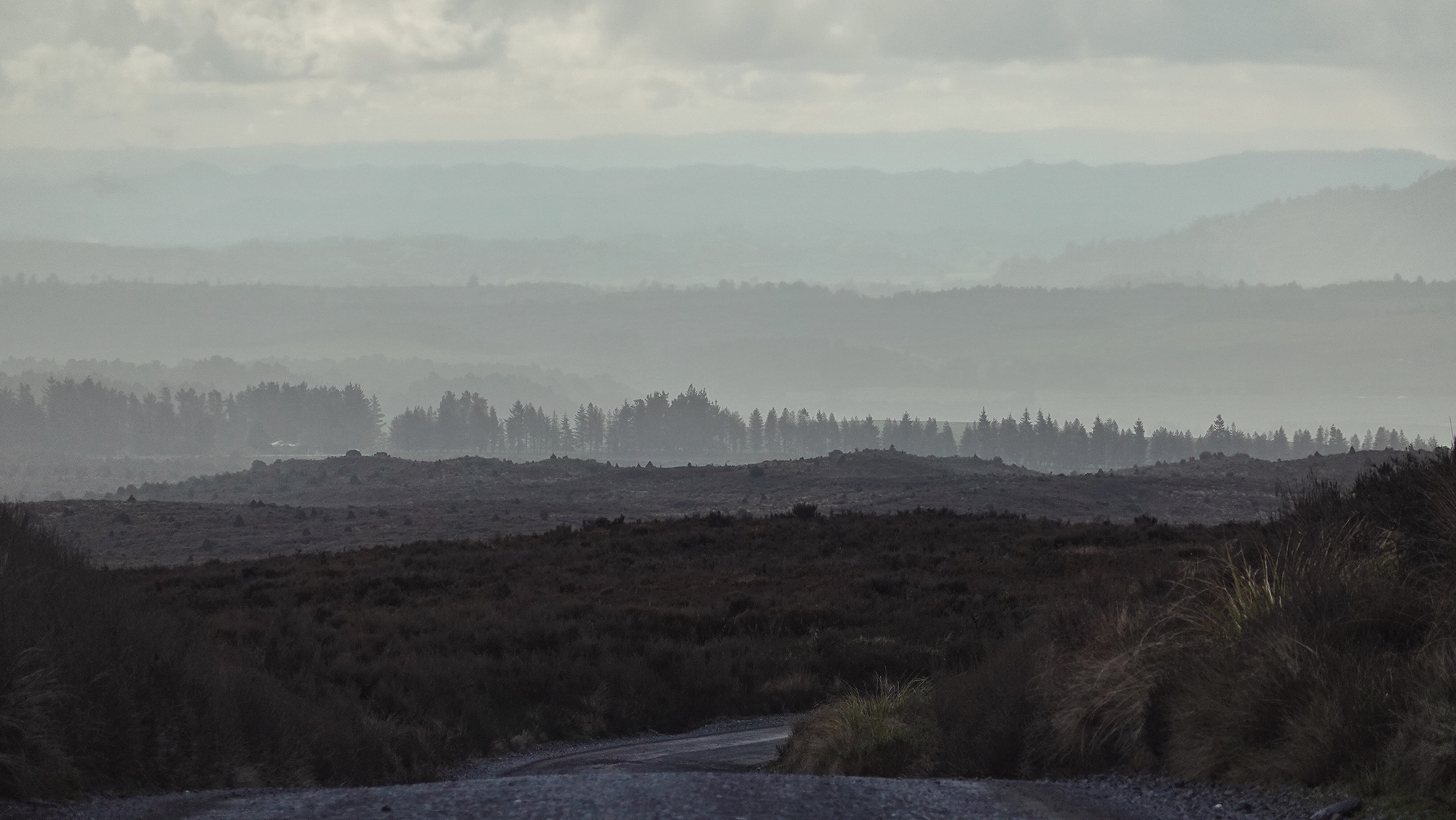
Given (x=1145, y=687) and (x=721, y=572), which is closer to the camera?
(x=1145, y=687)

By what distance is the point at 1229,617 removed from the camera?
12.7m

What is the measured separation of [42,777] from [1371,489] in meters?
13.2

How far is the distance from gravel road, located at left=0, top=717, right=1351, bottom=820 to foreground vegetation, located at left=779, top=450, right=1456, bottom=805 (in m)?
0.53

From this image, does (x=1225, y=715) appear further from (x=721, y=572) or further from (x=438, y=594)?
(x=721, y=572)

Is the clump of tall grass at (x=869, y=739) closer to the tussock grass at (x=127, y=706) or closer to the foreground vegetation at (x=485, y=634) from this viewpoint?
the foreground vegetation at (x=485, y=634)

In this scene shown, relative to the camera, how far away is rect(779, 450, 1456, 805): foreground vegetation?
33.1ft

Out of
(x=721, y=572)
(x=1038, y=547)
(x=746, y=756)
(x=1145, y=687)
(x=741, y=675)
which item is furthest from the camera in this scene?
(x=1038, y=547)

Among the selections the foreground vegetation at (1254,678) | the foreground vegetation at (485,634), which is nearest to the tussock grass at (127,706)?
the foreground vegetation at (485,634)

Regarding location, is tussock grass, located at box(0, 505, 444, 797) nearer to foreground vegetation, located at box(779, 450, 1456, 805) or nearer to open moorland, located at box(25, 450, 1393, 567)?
foreground vegetation, located at box(779, 450, 1456, 805)

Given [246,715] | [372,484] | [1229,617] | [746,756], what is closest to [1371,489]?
[1229,617]

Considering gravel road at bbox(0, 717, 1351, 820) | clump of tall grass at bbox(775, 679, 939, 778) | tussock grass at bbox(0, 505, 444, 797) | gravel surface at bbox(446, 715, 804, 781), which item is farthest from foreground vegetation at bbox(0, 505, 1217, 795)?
clump of tall grass at bbox(775, 679, 939, 778)

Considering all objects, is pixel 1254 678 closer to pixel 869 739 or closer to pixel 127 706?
pixel 869 739

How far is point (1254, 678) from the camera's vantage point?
11102 millimetres

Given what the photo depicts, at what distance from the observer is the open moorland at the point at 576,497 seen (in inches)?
4082
